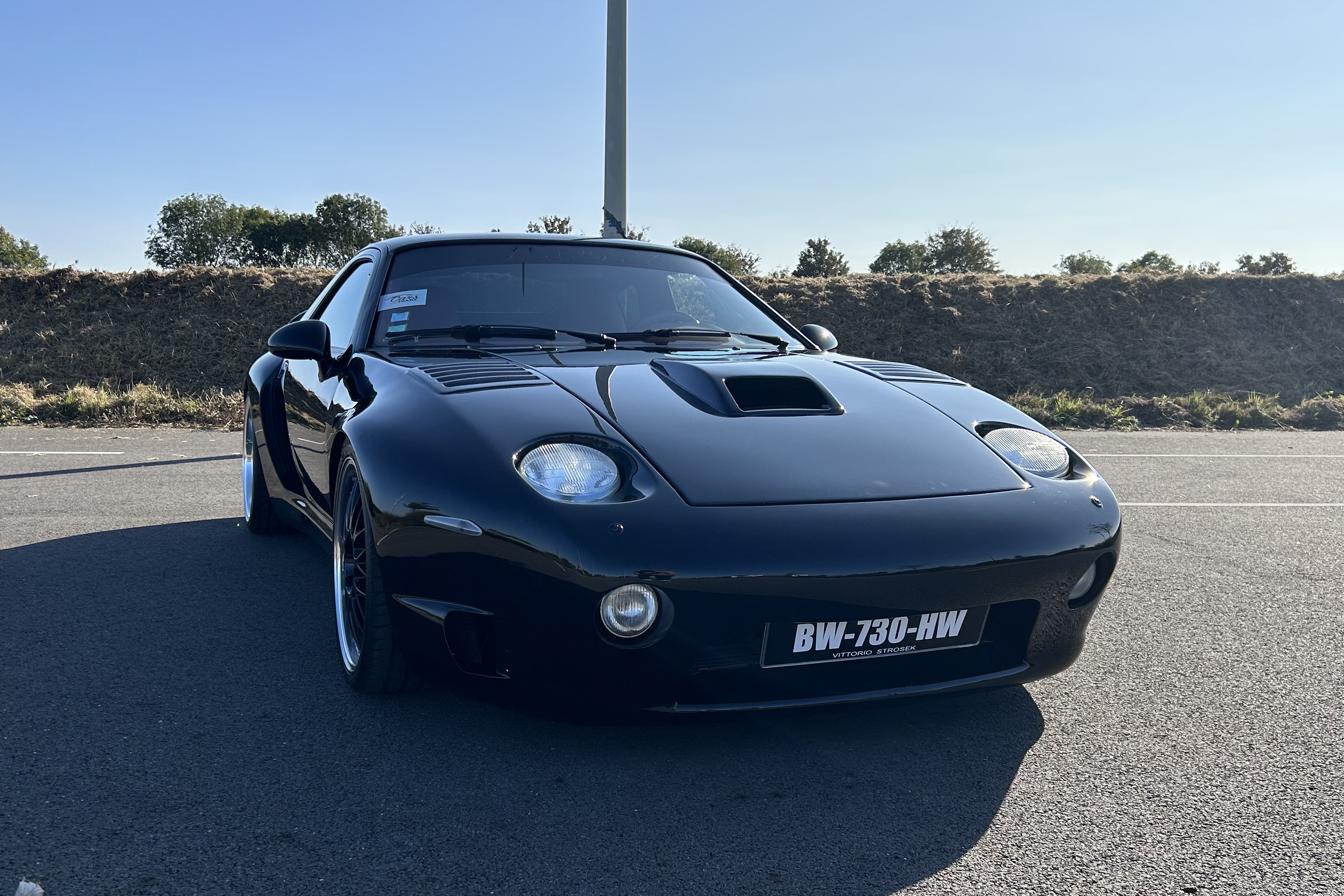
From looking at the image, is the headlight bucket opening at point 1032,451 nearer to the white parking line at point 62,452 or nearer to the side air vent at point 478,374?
the side air vent at point 478,374

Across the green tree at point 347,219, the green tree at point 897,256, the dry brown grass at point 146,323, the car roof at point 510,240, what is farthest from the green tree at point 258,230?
the car roof at point 510,240

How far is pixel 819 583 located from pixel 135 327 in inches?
655

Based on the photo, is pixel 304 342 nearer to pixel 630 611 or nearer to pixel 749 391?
pixel 749 391

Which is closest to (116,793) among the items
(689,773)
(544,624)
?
(544,624)

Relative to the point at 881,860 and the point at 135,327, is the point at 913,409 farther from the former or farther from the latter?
the point at 135,327

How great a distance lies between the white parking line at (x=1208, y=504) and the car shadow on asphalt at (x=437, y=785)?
145 inches

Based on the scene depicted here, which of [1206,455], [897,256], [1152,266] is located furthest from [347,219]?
[1206,455]

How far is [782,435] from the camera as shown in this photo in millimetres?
2604

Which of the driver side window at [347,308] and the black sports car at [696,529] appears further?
the driver side window at [347,308]

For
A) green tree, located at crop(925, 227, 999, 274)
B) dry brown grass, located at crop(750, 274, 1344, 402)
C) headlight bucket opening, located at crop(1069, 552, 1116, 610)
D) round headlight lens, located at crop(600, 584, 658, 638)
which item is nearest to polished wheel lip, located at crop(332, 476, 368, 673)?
round headlight lens, located at crop(600, 584, 658, 638)

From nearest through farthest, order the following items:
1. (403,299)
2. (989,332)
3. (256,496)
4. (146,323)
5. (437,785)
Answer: (437,785), (403,299), (256,496), (146,323), (989,332)

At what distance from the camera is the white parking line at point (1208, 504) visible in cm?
600

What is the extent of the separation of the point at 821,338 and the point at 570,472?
180 cm

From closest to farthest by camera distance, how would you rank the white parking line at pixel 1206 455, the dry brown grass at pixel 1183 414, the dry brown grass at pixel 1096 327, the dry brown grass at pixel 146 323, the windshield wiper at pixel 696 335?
the windshield wiper at pixel 696 335, the white parking line at pixel 1206 455, the dry brown grass at pixel 1183 414, the dry brown grass at pixel 146 323, the dry brown grass at pixel 1096 327
